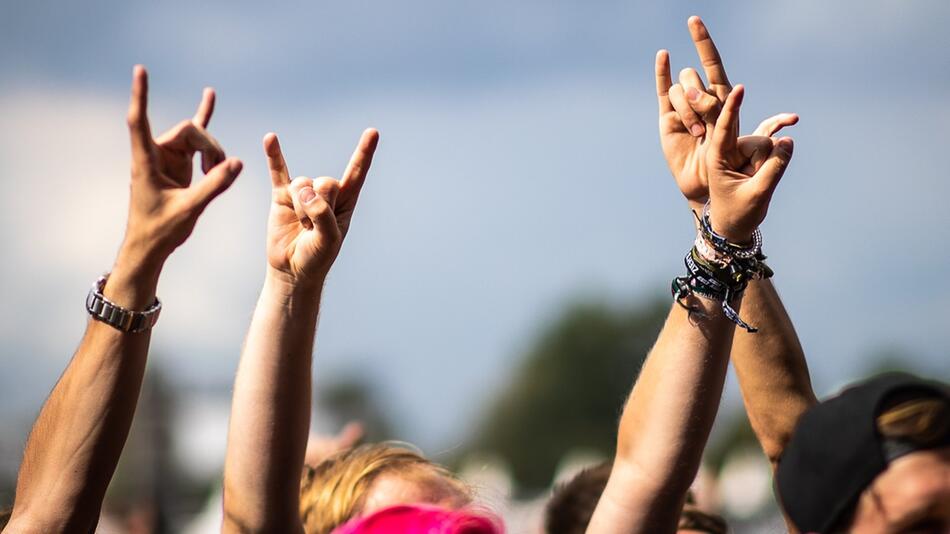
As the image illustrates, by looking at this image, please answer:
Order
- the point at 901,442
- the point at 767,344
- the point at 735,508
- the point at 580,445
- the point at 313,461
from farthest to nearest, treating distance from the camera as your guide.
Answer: the point at 580,445, the point at 735,508, the point at 313,461, the point at 767,344, the point at 901,442

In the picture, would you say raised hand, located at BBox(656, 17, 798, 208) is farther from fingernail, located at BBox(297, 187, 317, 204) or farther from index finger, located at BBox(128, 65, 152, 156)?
index finger, located at BBox(128, 65, 152, 156)

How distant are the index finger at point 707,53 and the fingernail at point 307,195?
898mm

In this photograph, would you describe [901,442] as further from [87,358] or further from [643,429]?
[87,358]


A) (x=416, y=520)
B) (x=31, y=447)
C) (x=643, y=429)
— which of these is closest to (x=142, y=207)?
(x=31, y=447)

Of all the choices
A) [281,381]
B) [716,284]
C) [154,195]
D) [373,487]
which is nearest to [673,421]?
[716,284]

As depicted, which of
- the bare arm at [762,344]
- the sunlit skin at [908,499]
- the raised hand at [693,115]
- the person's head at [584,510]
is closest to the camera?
the sunlit skin at [908,499]

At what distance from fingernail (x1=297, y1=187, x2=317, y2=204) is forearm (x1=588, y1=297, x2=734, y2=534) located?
0.79 metres

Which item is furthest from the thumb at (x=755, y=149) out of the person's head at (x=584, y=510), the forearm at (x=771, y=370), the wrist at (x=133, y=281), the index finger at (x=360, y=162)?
the person's head at (x=584, y=510)

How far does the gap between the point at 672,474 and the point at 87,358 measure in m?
1.22

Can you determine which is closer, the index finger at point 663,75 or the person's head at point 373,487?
the index finger at point 663,75

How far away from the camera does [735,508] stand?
12523 mm

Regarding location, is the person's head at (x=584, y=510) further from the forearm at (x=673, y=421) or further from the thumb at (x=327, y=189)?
the thumb at (x=327, y=189)

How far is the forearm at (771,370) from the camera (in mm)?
3119

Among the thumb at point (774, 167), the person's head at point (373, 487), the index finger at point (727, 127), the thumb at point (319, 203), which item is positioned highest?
the index finger at point (727, 127)
